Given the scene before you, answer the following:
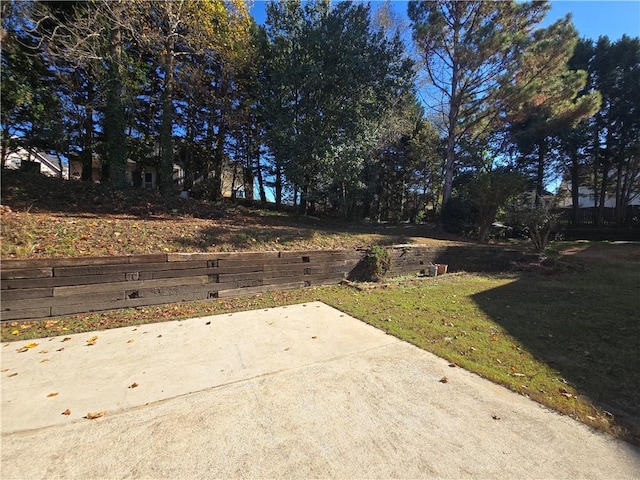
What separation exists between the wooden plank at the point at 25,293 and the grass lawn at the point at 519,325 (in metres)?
0.31

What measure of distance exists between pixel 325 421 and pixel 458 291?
505cm

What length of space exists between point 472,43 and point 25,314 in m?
16.4

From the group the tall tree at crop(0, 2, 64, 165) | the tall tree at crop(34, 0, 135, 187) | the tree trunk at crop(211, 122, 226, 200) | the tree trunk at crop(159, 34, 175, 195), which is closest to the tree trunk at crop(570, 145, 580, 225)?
the tree trunk at crop(211, 122, 226, 200)

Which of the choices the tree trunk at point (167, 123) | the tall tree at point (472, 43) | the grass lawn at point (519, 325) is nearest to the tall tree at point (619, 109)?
the tall tree at point (472, 43)

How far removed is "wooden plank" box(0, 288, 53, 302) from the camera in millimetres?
3963

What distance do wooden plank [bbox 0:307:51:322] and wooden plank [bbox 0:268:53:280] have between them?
1.33ft

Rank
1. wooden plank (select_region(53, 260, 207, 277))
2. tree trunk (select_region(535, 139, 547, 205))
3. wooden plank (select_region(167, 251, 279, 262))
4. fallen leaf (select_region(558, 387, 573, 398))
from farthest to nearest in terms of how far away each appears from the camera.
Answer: tree trunk (select_region(535, 139, 547, 205))
wooden plank (select_region(167, 251, 279, 262))
wooden plank (select_region(53, 260, 207, 277))
fallen leaf (select_region(558, 387, 573, 398))

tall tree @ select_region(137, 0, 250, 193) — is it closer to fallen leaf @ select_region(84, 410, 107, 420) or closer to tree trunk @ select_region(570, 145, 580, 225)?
fallen leaf @ select_region(84, 410, 107, 420)

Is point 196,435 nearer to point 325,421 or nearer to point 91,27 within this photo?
point 325,421

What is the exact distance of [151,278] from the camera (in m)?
4.93

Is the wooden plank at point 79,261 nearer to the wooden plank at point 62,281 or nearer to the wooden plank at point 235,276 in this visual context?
the wooden plank at point 62,281

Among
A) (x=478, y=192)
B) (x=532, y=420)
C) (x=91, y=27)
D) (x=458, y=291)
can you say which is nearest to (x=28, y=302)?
(x=532, y=420)

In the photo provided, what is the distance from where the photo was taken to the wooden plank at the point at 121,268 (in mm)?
4301

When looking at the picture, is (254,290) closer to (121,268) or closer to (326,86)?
(121,268)
